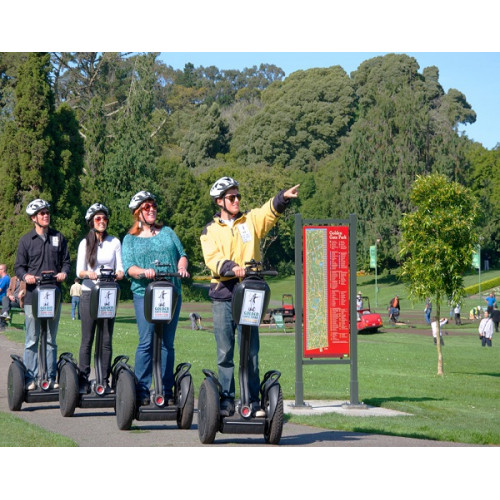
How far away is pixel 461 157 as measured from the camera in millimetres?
83312

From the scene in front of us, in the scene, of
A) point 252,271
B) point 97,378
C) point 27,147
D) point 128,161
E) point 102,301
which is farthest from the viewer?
point 128,161

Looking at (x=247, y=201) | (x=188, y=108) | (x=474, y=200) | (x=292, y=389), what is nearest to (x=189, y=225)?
(x=247, y=201)

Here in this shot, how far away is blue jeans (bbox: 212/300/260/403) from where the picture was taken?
821 centimetres

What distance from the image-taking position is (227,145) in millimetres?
100000

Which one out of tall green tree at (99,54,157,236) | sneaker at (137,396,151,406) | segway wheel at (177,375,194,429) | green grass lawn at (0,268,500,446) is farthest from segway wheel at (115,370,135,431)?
tall green tree at (99,54,157,236)

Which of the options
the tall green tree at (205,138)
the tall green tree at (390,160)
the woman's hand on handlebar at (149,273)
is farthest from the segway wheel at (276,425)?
the tall green tree at (205,138)

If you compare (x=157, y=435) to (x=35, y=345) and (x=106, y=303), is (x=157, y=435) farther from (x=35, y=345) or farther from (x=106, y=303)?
(x=35, y=345)

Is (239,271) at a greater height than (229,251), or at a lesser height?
lesser

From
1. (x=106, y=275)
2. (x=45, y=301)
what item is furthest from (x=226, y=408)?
(x=45, y=301)

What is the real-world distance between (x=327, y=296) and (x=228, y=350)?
6330 millimetres

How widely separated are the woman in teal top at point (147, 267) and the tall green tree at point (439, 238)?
1521 cm

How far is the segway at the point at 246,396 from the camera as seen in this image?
7992mm

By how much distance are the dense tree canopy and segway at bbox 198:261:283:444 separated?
2802cm

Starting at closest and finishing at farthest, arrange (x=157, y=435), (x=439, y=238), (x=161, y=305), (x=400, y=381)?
(x=157, y=435), (x=161, y=305), (x=400, y=381), (x=439, y=238)
